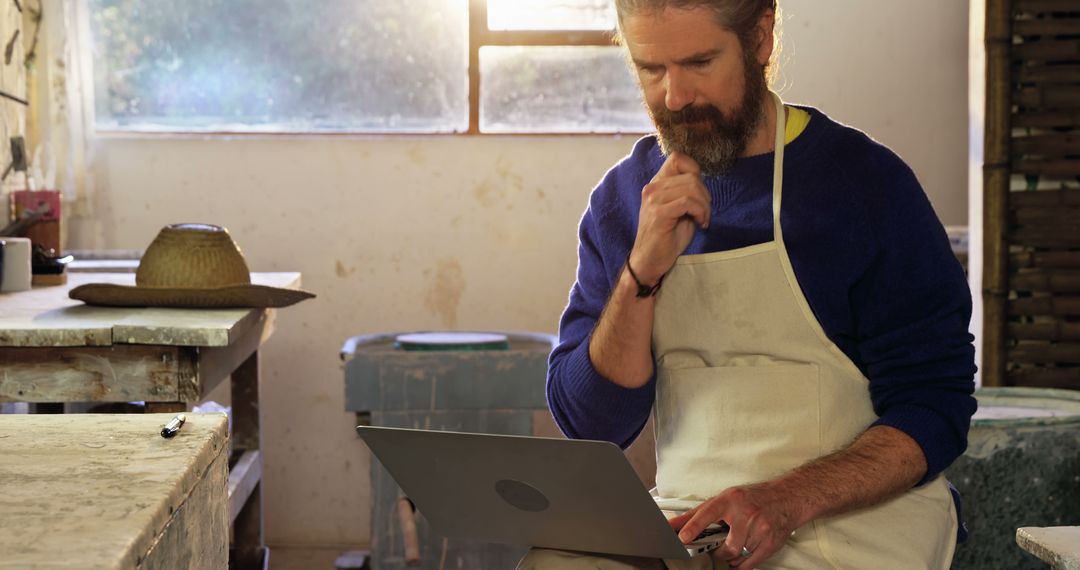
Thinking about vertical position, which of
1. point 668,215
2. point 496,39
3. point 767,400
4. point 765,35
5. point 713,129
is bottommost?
point 767,400

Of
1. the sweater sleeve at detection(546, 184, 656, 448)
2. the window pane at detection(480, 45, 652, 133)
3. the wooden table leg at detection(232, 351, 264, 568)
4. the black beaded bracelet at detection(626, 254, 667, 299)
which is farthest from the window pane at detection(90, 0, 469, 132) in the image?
the black beaded bracelet at detection(626, 254, 667, 299)

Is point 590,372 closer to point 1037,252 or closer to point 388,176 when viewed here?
point 1037,252

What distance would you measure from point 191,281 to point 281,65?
1.57 meters

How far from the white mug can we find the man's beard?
70.1 inches

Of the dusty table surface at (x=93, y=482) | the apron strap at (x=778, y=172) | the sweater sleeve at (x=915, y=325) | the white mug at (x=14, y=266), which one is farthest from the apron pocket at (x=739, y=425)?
the white mug at (x=14, y=266)

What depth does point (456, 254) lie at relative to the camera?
4160 mm

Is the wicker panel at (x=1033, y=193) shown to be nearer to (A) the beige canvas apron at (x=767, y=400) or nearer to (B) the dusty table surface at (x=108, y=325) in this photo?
(A) the beige canvas apron at (x=767, y=400)

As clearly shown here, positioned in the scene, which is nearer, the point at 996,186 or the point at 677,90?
the point at 677,90

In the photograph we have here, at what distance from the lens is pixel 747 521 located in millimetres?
1643

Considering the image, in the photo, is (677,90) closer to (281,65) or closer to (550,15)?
(550,15)

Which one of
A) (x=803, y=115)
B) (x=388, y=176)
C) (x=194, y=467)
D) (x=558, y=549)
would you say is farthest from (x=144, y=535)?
(x=388, y=176)

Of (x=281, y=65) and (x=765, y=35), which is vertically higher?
(x=281, y=65)

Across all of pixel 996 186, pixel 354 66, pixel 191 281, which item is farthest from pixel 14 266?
pixel 996 186

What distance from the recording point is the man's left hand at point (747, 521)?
1.63m
